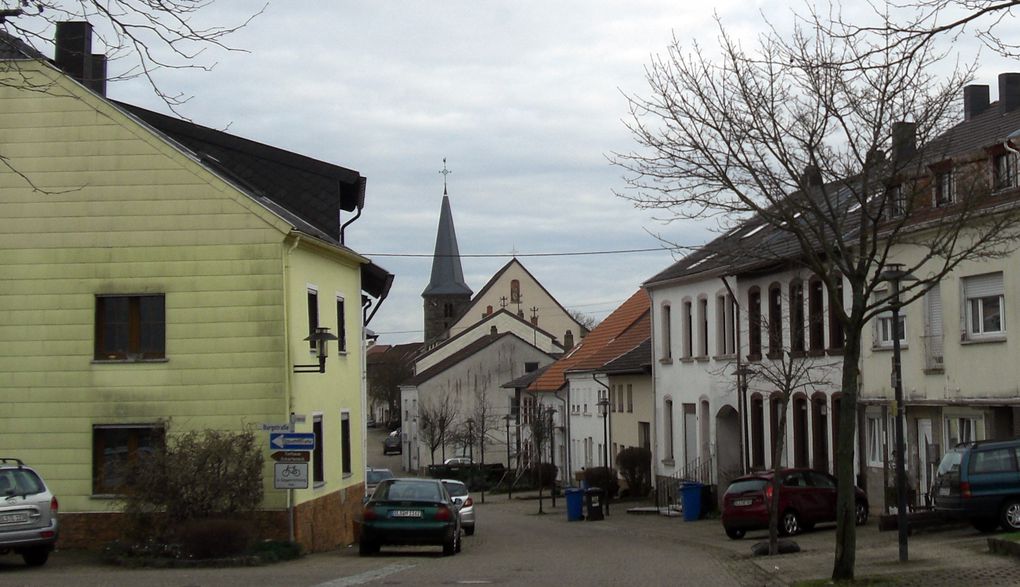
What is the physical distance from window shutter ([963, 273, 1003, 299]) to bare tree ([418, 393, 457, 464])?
59.8 metres

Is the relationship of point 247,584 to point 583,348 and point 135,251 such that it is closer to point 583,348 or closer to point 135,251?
point 135,251

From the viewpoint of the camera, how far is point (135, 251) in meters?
25.5

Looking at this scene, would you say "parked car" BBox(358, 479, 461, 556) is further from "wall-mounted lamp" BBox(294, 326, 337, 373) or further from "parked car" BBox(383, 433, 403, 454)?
"parked car" BBox(383, 433, 403, 454)

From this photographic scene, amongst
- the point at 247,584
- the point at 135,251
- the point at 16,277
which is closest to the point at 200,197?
the point at 135,251

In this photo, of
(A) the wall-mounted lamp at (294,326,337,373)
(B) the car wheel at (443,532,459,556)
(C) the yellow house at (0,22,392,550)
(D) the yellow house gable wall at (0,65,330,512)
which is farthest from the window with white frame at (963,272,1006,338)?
(D) the yellow house gable wall at (0,65,330,512)

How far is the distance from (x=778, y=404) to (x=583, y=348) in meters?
30.9

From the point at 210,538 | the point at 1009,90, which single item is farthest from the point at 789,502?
the point at 210,538

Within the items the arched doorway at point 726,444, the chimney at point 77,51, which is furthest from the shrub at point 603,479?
the chimney at point 77,51

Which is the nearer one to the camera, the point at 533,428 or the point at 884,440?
the point at 884,440

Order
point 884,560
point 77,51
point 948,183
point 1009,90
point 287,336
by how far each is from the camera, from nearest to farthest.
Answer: point 884,560 → point 948,183 → point 287,336 → point 77,51 → point 1009,90

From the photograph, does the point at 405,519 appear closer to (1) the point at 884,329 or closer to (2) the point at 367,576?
(2) the point at 367,576

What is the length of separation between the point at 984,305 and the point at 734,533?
7.72 meters

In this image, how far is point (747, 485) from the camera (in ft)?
97.0

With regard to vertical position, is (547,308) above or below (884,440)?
above
